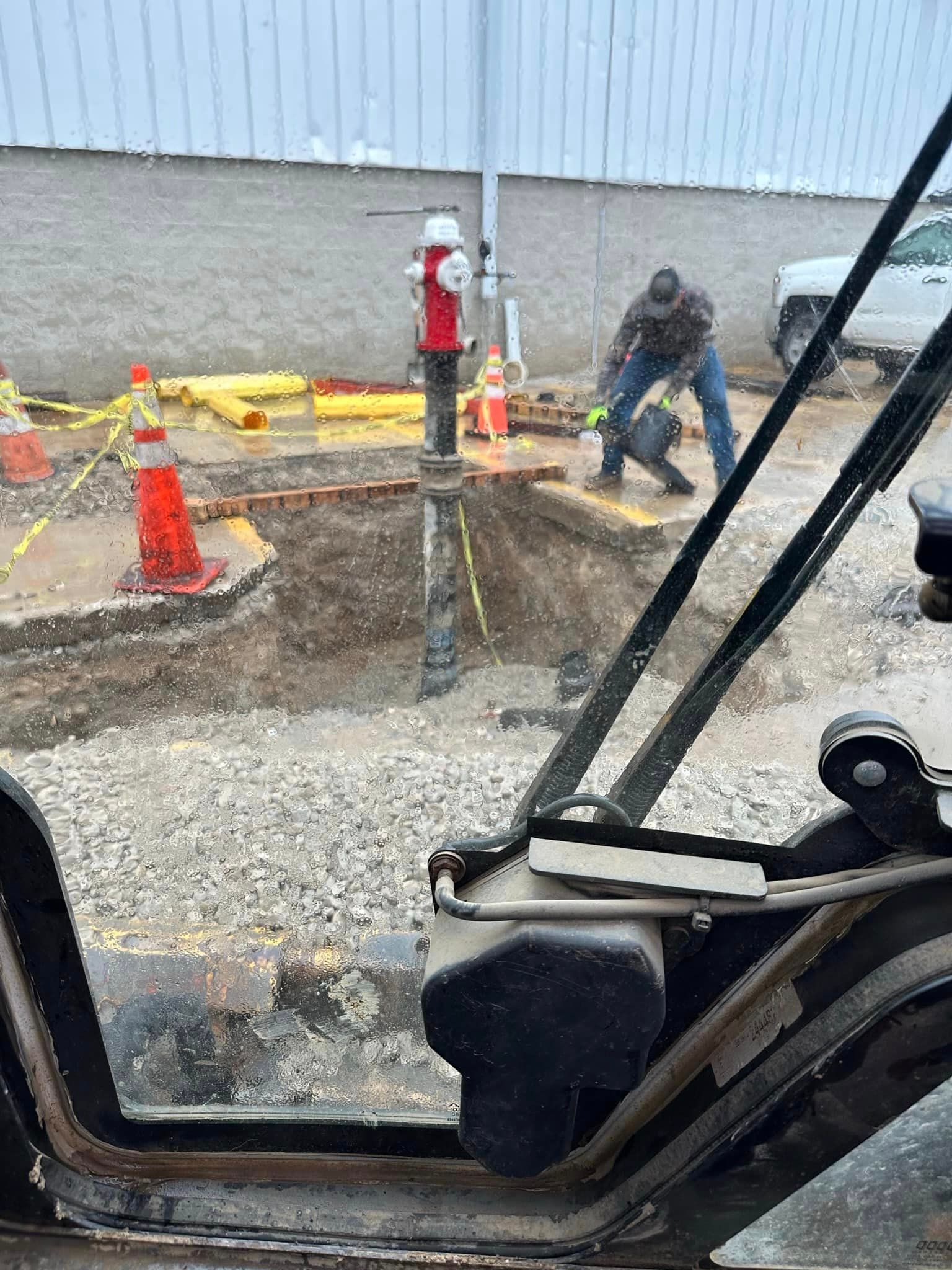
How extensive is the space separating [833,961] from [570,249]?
32.0 ft

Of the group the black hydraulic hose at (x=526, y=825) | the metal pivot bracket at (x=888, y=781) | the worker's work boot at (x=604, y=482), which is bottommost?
the worker's work boot at (x=604, y=482)

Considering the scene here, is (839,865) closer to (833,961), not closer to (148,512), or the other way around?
(833,961)

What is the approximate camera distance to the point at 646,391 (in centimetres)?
634

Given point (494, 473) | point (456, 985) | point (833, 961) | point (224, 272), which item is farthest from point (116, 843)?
point (224, 272)

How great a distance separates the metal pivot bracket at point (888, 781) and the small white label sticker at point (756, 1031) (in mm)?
252

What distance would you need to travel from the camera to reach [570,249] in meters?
9.63

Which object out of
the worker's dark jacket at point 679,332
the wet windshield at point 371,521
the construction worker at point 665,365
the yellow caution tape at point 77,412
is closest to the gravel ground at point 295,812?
the wet windshield at point 371,521

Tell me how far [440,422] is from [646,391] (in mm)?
2622

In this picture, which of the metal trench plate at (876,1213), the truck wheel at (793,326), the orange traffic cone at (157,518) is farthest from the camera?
the orange traffic cone at (157,518)

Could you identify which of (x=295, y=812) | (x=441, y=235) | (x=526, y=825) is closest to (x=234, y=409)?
(x=441, y=235)

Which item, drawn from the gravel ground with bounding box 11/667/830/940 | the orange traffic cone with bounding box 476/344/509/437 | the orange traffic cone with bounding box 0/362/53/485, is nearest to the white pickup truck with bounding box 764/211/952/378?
the gravel ground with bounding box 11/667/830/940

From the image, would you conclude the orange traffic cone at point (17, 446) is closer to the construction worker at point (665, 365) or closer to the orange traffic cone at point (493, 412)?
the orange traffic cone at point (493, 412)

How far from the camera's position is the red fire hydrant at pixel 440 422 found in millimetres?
3912

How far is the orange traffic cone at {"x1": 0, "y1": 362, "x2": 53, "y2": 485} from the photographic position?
5773 mm
